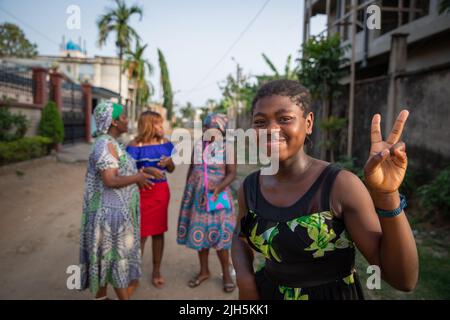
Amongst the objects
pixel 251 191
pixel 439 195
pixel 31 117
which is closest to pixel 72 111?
pixel 31 117

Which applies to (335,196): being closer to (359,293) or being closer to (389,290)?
(359,293)

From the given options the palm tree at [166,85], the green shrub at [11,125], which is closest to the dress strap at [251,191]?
the green shrub at [11,125]

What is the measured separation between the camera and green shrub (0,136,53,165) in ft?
27.3

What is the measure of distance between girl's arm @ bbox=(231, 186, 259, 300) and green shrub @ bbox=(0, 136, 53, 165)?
8.38 meters

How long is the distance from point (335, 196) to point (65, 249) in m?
3.95

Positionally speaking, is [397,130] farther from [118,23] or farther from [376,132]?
[118,23]

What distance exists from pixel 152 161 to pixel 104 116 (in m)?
0.69

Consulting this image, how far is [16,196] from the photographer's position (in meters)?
6.74

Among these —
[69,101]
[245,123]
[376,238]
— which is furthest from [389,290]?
[245,123]

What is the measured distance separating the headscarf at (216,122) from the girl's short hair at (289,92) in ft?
6.36

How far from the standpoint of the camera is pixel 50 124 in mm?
11508

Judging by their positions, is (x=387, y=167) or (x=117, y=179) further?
(x=117, y=179)

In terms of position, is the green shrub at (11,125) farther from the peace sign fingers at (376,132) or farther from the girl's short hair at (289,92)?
the peace sign fingers at (376,132)

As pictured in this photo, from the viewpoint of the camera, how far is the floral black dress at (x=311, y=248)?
4.03 feet
